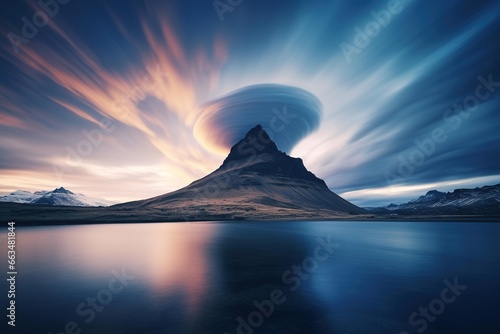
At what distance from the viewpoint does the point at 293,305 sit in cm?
1706

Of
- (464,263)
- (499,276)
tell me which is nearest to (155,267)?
(499,276)

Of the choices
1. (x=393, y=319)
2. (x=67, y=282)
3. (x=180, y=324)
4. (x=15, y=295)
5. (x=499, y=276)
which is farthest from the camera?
(x=499, y=276)

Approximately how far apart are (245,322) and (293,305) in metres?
4.57

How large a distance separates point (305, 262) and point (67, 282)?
2779 centimetres

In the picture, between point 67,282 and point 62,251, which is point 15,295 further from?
point 62,251

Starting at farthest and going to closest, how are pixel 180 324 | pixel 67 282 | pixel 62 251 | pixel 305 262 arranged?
pixel 62 251 → pixel 305 262 → pixel 67 282 → pixel 180 324

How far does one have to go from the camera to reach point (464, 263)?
3253 centimetres

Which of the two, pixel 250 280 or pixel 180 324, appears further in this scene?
pixel 250 280

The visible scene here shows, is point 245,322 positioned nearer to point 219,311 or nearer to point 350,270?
point 219,311

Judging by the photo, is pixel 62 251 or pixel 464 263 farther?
pixel 62 251

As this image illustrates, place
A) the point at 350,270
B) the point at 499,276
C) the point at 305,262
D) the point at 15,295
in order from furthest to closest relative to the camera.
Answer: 1. the point at 305,262
2. the point at 350,270
3. the point at 499,276
4. the point at 15,295

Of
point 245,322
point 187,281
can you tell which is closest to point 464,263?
point 245,322

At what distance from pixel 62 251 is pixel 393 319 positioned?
49583 mm

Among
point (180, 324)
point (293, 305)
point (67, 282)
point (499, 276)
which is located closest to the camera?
point (180, 324)
